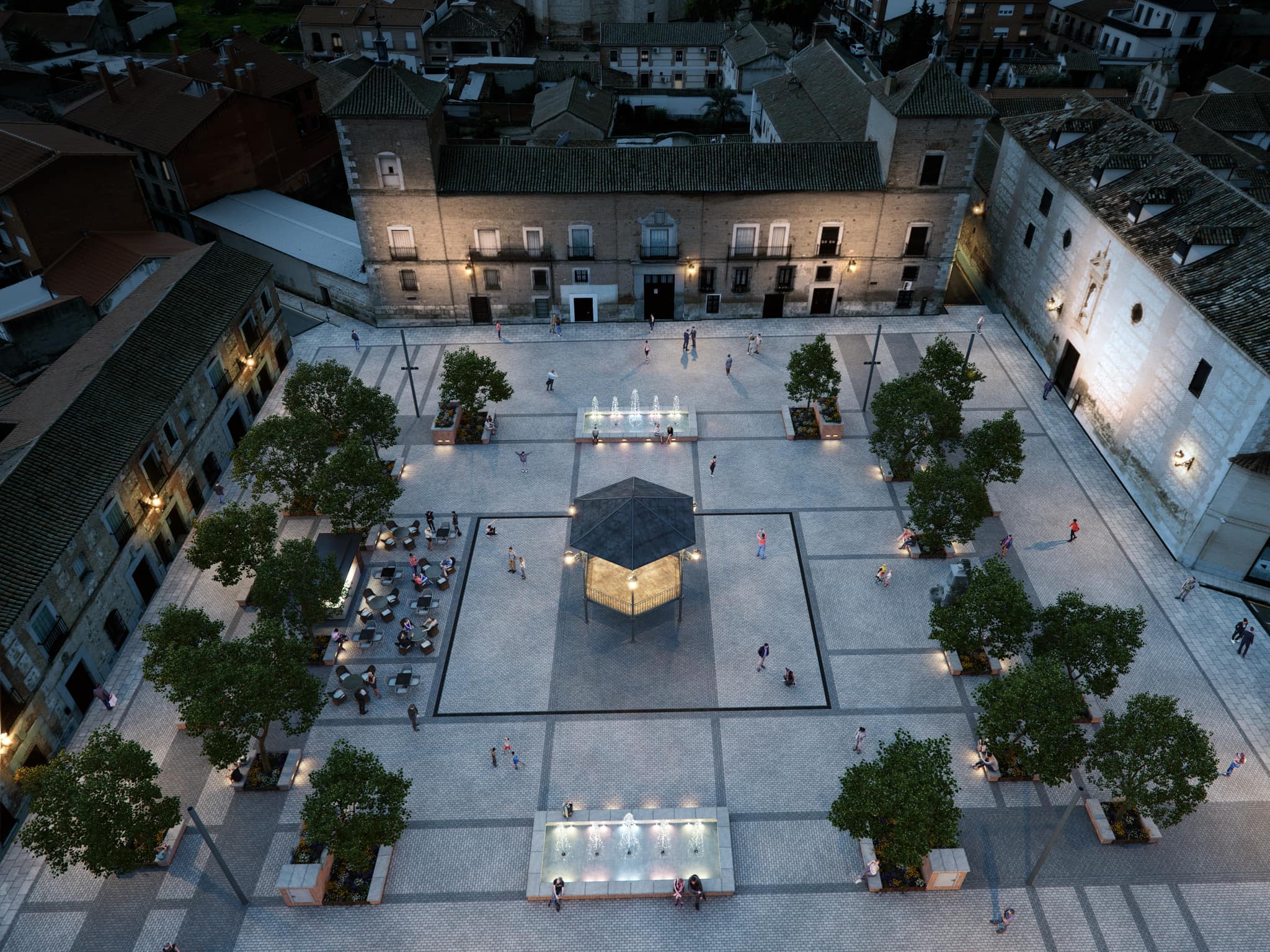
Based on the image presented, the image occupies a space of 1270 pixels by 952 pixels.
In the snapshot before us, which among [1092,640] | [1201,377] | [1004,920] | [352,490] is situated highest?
[1201,377]

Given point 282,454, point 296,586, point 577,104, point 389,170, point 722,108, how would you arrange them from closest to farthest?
point 296,586 < point 282,454 < point 389,170 < point 577,104 < point 722,108

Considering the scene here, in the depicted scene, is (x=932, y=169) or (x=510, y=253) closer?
(x=932, y=169)

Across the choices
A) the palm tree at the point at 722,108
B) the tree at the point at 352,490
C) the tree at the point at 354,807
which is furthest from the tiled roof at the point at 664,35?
the tree at the point at 354,807

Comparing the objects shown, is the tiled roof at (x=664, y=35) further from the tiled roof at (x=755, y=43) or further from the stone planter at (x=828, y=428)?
the stone planter at (x=828, y=428)

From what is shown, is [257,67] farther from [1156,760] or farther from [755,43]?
[1156,760]

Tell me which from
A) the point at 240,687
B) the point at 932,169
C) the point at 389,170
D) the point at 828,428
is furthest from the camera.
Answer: the point at 932,169

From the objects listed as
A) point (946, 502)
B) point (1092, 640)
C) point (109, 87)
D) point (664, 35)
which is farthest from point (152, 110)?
point (1092, 640)

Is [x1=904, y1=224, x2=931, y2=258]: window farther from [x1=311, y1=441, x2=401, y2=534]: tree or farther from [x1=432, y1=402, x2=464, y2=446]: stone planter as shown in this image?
[x1=311, y1=441, x2=401, y2=534]: tree

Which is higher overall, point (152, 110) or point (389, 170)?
point (389, 170)
